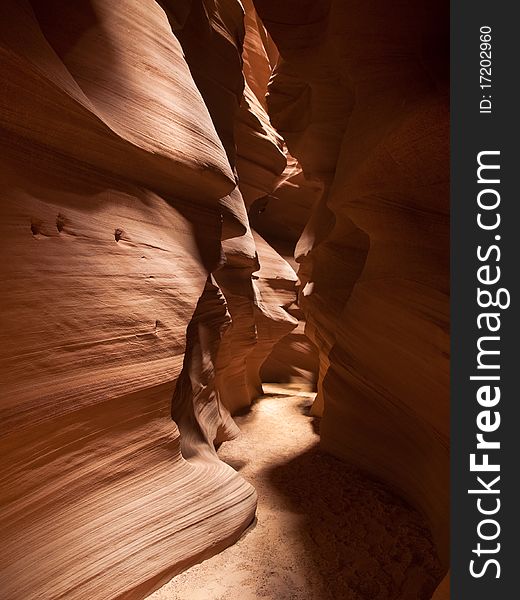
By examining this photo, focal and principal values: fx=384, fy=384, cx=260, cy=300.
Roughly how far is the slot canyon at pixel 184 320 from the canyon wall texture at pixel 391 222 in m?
0.02

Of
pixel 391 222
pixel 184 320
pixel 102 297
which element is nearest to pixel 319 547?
pixel 184 320

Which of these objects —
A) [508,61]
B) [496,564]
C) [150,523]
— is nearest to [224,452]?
[150,523]

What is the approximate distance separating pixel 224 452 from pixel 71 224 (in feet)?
13.4

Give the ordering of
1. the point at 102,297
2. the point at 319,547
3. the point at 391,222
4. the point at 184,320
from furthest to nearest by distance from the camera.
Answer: the point at 391,222, the point at 319,547, the point at 184,320, the point at 102,297

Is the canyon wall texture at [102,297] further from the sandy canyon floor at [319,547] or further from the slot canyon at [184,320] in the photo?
the sandy canyon floor at [319,547]

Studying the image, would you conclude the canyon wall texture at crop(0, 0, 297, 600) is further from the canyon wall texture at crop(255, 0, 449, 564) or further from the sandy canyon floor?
the canyon wall texture at crop(255, 0, 449, 564)

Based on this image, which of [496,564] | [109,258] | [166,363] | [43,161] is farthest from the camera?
[166,363]

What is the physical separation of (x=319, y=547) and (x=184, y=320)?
2166 mm

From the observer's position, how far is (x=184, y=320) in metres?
3.04

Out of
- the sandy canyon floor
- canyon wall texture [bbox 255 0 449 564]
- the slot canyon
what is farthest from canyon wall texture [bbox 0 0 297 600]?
canyon wall texture [bbox 255 0 449 564]

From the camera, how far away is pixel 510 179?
179 centimetres

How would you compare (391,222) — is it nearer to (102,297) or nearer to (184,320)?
(184,320)

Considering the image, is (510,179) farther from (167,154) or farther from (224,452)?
(224,452)

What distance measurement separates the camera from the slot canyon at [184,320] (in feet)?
6.68
